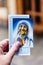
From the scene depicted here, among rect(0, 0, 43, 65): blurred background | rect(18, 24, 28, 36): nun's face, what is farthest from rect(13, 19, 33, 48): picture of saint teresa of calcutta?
rect(0, 0, 43, 65): blurred background

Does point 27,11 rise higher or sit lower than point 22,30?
lower

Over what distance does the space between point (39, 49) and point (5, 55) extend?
2393mm

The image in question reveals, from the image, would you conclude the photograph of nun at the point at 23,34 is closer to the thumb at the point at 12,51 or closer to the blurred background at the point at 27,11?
the thumb at the point at 12,51

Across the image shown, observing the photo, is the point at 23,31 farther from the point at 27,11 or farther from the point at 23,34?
the point at 27,11

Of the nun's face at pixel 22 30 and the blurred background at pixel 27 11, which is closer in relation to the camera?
the nun's face at pixel 22 30

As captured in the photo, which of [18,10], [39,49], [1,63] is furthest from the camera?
[18,10]

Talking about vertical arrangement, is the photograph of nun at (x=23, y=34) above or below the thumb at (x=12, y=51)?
above

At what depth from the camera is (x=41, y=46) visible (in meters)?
3.11

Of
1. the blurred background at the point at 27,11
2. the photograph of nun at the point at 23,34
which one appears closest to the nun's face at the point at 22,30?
the photograph of nun at the point at 23,34

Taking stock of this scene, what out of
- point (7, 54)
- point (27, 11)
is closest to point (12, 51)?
point (7, 54)

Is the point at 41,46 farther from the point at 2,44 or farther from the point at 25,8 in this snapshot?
the point at 2,44

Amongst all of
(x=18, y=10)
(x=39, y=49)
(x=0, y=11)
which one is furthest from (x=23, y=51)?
(x=0, y=11)

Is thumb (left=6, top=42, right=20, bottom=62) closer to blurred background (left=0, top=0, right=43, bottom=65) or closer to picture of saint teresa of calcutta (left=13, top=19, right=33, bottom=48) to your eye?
picture of saint teresa of calcutta (left=13, top=19, right=33, bottom=48)

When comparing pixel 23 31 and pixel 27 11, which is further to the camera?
→ pixel 27 11
